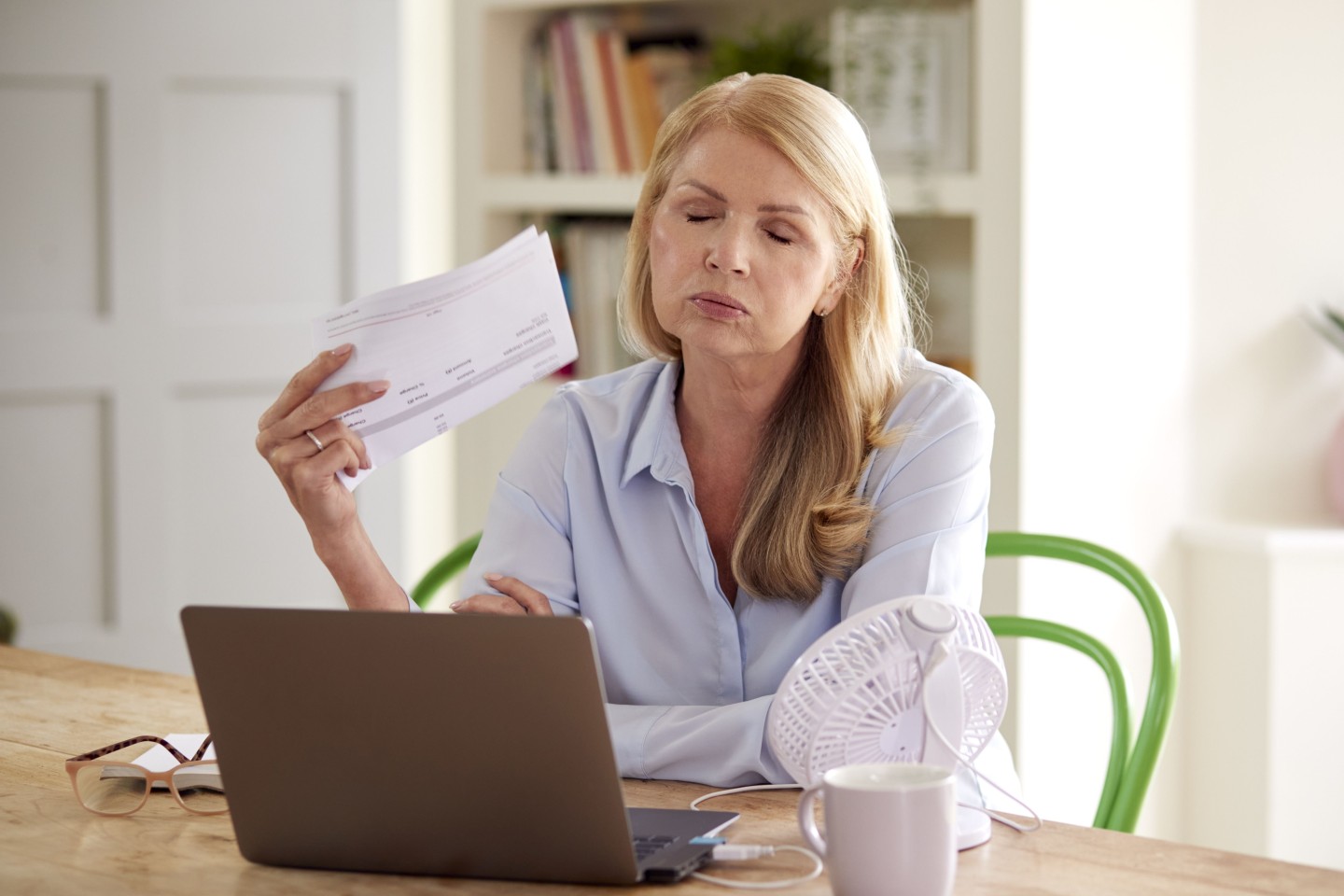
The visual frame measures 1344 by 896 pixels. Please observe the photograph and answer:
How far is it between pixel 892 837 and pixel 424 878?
335 millimetres

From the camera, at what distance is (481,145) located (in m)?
3.24

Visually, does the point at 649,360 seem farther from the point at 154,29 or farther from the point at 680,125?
the point at 154,29

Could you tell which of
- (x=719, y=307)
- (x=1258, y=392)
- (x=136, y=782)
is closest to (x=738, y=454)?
(x=719, y=307)

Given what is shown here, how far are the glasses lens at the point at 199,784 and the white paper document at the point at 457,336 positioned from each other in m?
0.36

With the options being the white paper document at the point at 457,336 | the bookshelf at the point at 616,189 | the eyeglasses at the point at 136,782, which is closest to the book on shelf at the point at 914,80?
the bookshelf at the point at 616,189

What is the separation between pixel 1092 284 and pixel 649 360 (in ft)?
4.07

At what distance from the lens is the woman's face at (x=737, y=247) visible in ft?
4.97

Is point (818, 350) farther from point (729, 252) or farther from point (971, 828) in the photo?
point (971, 828)

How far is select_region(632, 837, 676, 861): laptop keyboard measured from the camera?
1.07 metres

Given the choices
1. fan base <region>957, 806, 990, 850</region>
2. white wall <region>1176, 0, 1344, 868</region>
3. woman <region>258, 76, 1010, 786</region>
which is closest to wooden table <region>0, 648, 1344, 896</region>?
fan base <region>957, 806, 990, 850</region>

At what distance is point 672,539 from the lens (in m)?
1.61

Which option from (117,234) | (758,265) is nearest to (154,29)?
(117,234)

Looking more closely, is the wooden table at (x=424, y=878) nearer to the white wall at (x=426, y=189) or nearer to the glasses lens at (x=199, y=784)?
the glasses lens at (x=199, y=784)

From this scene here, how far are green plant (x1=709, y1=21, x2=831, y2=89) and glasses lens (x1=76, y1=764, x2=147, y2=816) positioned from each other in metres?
1.92
